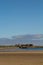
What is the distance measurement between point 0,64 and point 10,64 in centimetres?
103

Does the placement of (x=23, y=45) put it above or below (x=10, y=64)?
above

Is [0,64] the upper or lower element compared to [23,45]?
lower

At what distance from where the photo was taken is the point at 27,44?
146000 mm

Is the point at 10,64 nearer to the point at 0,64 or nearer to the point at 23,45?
the point at 0,64

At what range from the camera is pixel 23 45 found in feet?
462

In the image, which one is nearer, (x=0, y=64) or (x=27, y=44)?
(x=0, y=64)

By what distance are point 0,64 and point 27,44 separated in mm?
127989

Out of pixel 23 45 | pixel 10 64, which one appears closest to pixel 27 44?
pixel 23 45

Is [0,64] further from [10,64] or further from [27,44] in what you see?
[27,44]

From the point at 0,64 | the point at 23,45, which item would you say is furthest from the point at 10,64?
the point at 23,45

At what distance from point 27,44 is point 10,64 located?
128 m

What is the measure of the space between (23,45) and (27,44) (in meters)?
6.24

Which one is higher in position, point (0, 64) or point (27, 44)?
point (27, 44)

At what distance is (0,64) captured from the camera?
18375 millimetres
